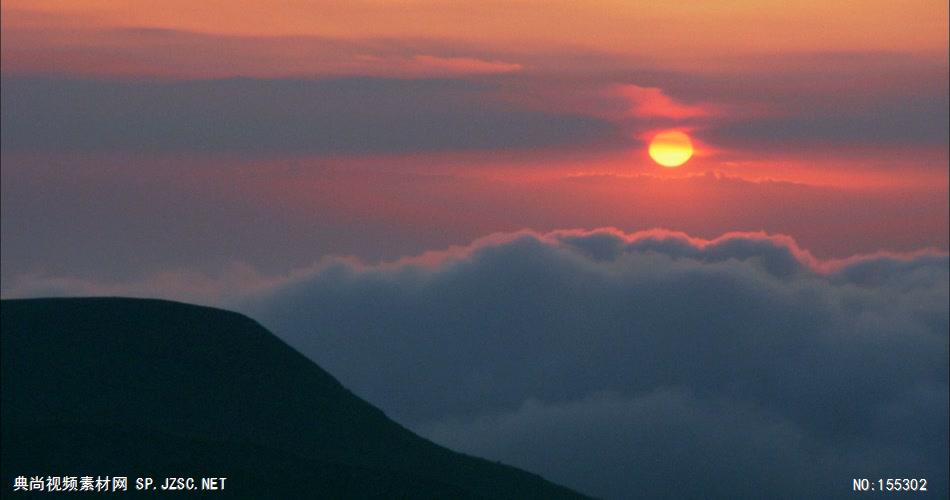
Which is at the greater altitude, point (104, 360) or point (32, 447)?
point (104, 360)

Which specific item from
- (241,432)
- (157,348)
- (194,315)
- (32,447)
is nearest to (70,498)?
(32,447)

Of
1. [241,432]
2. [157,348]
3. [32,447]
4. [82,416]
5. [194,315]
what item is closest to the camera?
[32,447]

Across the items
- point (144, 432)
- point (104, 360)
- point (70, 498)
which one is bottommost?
point (70, 498)

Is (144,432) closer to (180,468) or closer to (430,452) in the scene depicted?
(180,468)

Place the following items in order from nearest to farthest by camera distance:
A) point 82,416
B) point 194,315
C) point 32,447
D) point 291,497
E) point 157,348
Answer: point 32,447
point 291,497
point 82,416
point 157,348
point 194,315

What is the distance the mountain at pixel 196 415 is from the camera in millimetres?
99000

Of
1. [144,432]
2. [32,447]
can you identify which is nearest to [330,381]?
[144,432]

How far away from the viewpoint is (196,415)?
118m

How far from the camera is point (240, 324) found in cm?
13950

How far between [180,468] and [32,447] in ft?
39.2

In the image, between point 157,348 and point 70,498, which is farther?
point 157,348

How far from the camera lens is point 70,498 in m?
87.8

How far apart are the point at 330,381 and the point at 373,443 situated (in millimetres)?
13825

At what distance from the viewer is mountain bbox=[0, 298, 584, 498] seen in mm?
99000
